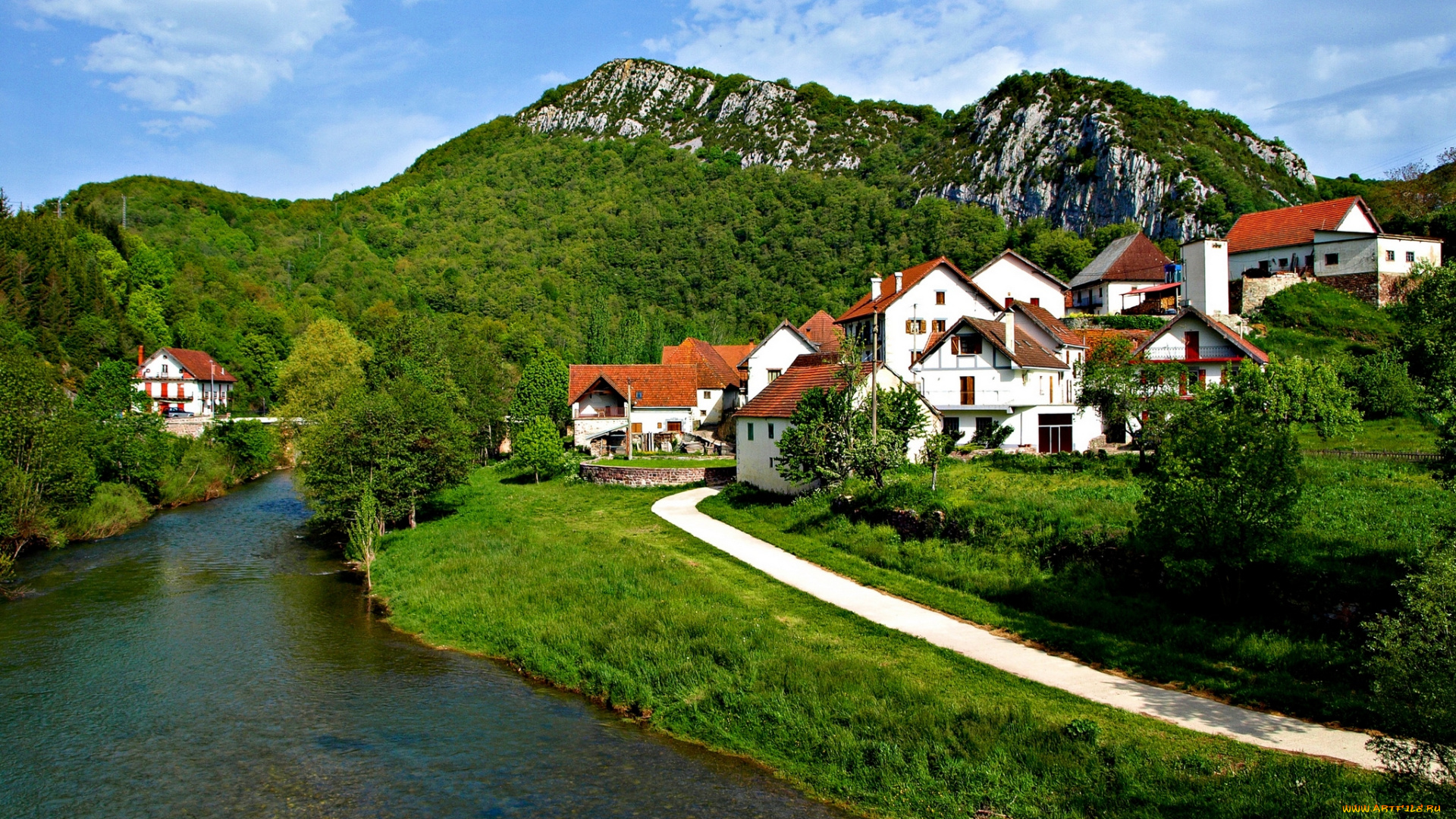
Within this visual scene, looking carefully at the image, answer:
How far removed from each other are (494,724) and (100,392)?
39693 mm

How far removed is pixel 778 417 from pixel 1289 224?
46.7 metres

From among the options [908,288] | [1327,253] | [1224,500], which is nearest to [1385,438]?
[908,288]

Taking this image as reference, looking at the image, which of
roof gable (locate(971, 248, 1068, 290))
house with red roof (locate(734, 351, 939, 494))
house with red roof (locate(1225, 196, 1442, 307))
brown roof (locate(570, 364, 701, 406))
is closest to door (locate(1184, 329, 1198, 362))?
house with red roof (locate(734, 351, 939, 494))

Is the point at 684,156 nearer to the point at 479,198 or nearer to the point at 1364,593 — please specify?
the point at 479,198

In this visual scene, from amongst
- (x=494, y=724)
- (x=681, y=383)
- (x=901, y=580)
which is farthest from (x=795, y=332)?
(x=494, y=724)

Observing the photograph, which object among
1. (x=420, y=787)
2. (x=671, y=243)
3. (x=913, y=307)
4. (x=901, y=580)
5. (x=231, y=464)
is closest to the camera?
(x=420, y=787)

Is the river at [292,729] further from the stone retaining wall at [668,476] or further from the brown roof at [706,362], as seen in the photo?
the brown roof at [706,362]

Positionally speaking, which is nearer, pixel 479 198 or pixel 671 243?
pixel 671 243

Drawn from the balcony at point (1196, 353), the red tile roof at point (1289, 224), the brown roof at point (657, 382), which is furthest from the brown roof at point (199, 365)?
the red tile roof at point (1289, 224)

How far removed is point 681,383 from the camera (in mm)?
61281

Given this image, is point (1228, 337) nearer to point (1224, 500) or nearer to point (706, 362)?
point (1224, 500)

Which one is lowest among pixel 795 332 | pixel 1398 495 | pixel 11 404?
pixel 1398 495

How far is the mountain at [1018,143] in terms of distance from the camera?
9462 centimetres

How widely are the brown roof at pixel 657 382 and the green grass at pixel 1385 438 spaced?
37.6 m
